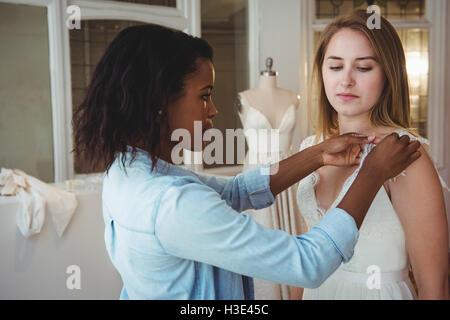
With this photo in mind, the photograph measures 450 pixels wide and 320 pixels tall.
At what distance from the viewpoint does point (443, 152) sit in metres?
4.52

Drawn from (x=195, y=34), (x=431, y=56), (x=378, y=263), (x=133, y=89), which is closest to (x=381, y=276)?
(x=378, y=263)

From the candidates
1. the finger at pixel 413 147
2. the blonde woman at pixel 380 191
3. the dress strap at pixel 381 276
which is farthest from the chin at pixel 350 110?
the dress strap at pixel 381 276

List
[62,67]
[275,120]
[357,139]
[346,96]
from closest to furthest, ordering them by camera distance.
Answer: [357,139]
[346,96]
[275,120]
[62,67]

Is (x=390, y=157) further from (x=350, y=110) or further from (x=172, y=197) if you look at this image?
(x=172, y=197)

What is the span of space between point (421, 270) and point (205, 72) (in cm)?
71

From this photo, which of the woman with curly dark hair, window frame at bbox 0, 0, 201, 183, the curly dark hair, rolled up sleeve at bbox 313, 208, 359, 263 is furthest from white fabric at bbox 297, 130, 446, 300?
window frame at bbox 0, 0, 201, 183

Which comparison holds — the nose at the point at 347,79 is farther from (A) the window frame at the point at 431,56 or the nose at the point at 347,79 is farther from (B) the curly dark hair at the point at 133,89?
(A) the window frame at the point at 431,56

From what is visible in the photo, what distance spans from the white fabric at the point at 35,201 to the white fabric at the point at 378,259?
1.67 meters

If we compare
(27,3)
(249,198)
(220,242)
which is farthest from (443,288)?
(27,3)

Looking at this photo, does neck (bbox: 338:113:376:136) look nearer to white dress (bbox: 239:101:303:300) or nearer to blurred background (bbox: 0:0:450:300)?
→ white dress (bbox: 239:101:303:300)

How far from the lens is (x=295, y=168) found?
1209mm

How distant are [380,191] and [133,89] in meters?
0.71

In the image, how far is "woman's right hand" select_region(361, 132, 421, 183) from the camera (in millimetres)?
947
